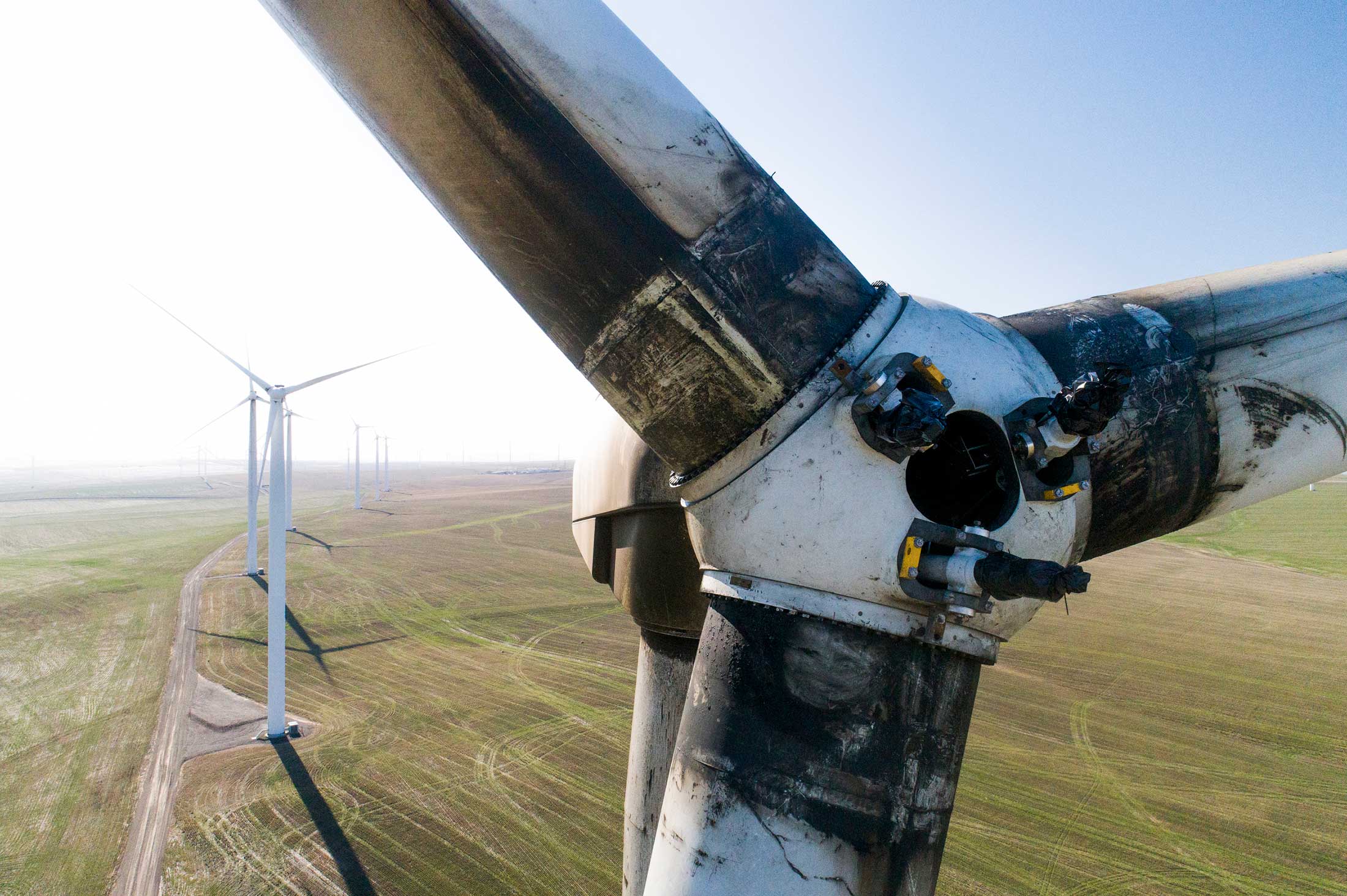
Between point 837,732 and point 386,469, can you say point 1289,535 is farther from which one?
point 386,469

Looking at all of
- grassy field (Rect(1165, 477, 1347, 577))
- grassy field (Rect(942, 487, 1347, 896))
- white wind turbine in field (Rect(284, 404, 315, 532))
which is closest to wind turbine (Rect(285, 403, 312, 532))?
white wind turbine in field (Rect(284, 404, 315, 532))

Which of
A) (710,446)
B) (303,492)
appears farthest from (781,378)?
(303,492)

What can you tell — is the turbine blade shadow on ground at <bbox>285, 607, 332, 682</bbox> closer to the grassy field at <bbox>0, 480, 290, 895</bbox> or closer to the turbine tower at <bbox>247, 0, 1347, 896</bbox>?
the grassy field at <bbox>0, 480, 290, 895</bbox>


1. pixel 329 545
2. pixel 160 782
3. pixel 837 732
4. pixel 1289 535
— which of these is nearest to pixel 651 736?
pixel 837 732

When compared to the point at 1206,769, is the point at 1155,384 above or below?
above

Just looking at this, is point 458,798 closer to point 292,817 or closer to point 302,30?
point 292,817
